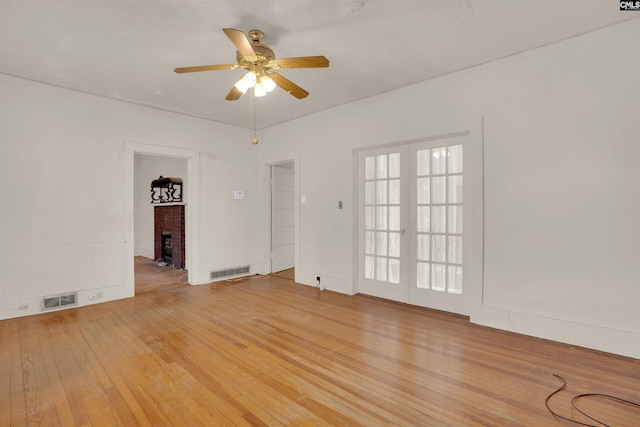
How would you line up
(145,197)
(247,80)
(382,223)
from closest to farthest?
(247,80), (382,223), (145,197)

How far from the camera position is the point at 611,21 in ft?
8.32

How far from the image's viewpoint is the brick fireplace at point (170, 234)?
6496 mm

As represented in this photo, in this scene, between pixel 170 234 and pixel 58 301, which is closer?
pixel 58 301

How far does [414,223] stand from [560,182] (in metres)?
1.55

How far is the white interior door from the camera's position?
5891 mm

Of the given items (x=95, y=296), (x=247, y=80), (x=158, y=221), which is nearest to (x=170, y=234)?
(x=158, y=221)

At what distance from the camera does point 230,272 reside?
215 inches

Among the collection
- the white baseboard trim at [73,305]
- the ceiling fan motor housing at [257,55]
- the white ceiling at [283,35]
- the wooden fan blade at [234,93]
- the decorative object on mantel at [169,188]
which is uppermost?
the white ceiling at [283,35]

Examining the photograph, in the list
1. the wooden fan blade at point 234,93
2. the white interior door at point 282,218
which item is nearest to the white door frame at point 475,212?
the wooden fan blade at point 234,93

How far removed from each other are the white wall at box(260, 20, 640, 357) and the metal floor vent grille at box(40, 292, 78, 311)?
486 centimetres

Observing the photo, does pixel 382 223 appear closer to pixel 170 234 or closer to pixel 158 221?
pixel 170 234

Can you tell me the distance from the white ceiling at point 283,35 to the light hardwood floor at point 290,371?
2.82m

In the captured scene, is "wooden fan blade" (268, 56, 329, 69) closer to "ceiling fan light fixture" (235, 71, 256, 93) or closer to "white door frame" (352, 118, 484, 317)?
"ceiling fan light fixture" (235, 71, 256, 93)

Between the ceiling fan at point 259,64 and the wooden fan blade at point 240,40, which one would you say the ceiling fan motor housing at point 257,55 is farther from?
the wooden fan blade at point 240,40
